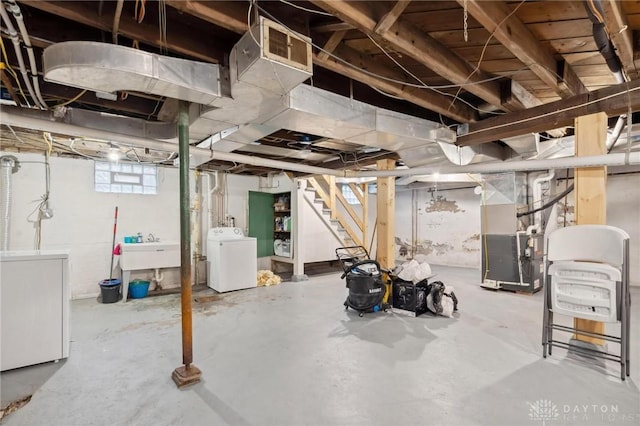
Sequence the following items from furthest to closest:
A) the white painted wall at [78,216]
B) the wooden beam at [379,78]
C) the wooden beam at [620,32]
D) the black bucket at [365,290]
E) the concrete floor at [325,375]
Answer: the white painted wall at [78,216] < the black bucket at [365,290] < the wooden beam at [379,78] < the concrete floor at [325,375] < the wooden beam at [620,32]

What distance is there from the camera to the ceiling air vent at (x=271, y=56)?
1.65 meters

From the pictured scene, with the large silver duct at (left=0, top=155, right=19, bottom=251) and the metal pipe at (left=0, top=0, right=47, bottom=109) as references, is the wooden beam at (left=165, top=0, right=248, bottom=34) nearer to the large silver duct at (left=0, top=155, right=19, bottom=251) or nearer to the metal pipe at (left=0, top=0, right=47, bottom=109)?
the metal pipe at (left=0, top=0, right=47, bottom=109)

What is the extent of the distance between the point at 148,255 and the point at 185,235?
108 inches

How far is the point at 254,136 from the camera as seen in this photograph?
9.83 feet

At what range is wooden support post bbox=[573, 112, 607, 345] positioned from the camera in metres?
2.66

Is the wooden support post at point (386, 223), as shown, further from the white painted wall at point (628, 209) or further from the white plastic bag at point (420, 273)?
the white painted wall at point (628, 209)

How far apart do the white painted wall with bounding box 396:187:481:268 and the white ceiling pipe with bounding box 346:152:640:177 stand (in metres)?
4.06

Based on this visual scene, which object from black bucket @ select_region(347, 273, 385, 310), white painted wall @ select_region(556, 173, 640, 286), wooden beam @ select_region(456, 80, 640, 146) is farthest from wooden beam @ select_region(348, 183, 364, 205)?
white painted wall @ select_region(556, 173, 640, 286)

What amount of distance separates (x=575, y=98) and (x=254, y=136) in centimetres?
297

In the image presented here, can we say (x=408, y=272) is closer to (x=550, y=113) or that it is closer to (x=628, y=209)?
(x=550, y=113)

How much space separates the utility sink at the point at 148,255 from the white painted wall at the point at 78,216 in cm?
56

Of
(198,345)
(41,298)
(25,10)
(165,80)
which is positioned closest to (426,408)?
(198,345)

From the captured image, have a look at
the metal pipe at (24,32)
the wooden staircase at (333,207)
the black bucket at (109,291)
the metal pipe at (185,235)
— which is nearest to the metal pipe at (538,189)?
the wooden staircase at (333,207)

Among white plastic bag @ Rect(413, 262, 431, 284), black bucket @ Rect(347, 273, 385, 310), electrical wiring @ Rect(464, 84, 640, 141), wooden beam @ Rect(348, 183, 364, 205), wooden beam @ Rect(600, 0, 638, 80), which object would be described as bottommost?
black bucket @ Rect(347, 273, 385, 310)
